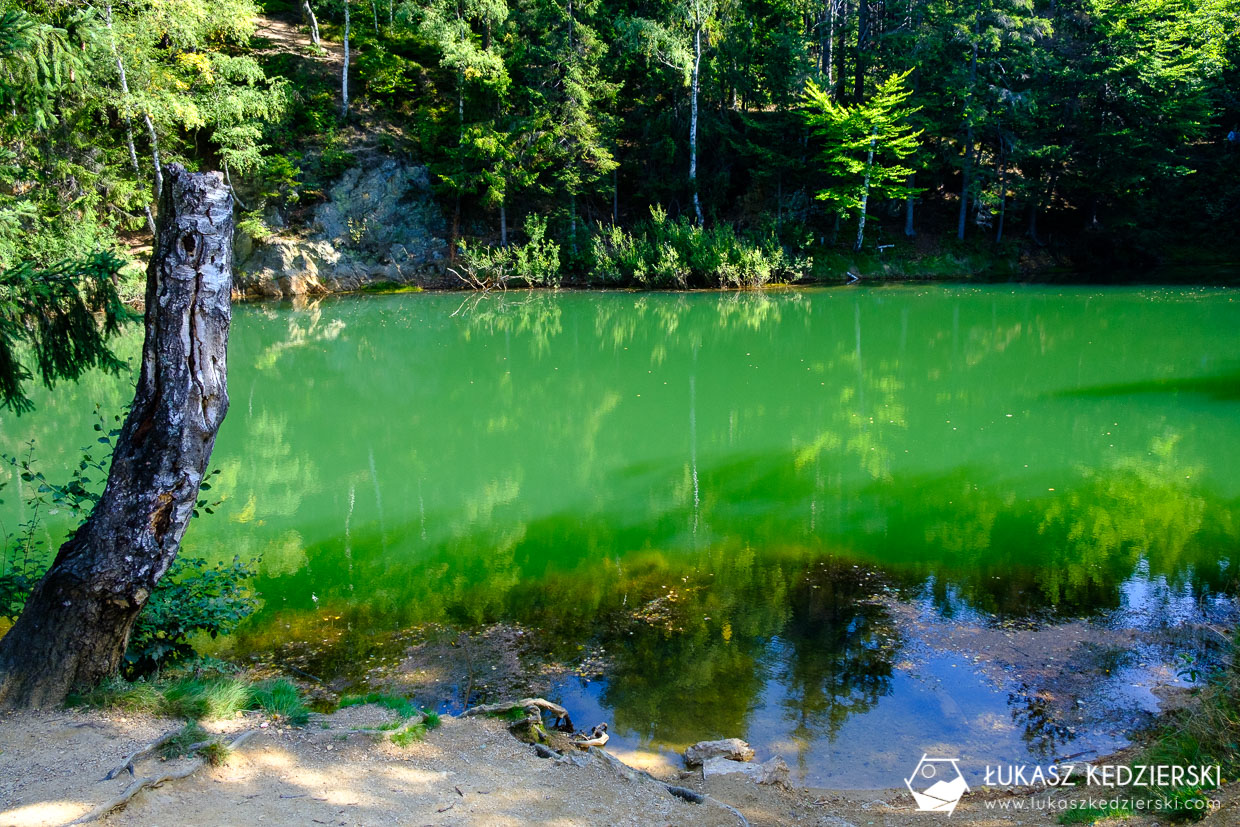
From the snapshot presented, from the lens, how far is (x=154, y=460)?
4266mm

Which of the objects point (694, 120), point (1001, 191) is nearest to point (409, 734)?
point (694, 120)

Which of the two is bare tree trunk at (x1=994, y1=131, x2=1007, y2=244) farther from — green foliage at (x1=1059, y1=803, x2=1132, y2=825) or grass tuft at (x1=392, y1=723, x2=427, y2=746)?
grass tuft at (x1=392, y1=723, x2=427, y2=746)

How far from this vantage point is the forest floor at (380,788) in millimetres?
3545

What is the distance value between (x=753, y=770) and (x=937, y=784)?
3.50 feet

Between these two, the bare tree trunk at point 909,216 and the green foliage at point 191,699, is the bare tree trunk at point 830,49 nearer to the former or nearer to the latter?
the bare tree trunk at point 909,216

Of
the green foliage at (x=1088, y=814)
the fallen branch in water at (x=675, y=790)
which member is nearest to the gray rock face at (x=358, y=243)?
the fallen branch in water at (x=675, y=790)

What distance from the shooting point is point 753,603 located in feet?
24.6

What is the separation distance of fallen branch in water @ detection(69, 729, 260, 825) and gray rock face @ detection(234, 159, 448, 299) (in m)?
27.0

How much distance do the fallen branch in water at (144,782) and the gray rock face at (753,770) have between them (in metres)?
2.48

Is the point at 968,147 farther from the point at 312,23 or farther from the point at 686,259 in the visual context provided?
the point at 312,23

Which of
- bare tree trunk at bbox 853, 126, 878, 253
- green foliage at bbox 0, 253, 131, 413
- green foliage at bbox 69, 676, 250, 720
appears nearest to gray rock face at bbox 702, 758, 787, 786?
green foliage at bbox 69, 676, 250, 720

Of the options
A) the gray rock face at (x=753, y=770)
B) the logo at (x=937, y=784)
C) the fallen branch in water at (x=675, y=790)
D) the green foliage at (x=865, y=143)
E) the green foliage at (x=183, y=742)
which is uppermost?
the green foliage at (x=865, y=143)

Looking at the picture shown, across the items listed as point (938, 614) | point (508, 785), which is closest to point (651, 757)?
point (508, 785)

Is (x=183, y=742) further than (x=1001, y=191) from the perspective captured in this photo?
No
